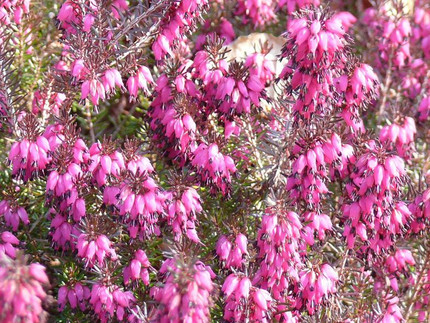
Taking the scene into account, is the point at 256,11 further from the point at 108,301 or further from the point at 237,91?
the point at 108,301

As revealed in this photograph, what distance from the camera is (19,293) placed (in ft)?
8.87

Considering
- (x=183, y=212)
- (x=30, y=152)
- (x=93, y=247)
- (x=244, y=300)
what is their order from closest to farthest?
1. (x=244, y=300)
2. (x=93, y=247)
3. (x=183, y=212)
4. (x=30, y=152)

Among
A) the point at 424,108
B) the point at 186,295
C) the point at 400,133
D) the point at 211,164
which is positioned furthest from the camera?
the point at 424,108

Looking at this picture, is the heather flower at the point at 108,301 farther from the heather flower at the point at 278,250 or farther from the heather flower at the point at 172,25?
the heather flower at the point at 172,25

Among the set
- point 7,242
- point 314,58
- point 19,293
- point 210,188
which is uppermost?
point 314,58

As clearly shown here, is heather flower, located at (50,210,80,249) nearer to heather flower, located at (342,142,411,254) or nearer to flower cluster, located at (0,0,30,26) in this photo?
flower cluster, located at (0,0,30,26)

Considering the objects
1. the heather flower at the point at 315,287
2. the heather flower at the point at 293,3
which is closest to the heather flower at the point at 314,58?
the heather flower at the point at 315,287

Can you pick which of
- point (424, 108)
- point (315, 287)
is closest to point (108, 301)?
point (315, 287)

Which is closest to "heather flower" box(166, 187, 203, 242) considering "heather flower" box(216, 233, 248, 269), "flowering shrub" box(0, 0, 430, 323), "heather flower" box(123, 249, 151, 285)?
"flowering shrub" box(0, 0, 430, 323)

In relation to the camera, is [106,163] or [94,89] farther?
[94,89]

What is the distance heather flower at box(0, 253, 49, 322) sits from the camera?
8.80 ft

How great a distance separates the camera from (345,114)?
4328 millimetres

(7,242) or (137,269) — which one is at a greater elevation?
(7,242)

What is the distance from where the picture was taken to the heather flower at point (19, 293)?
8.80 ft
